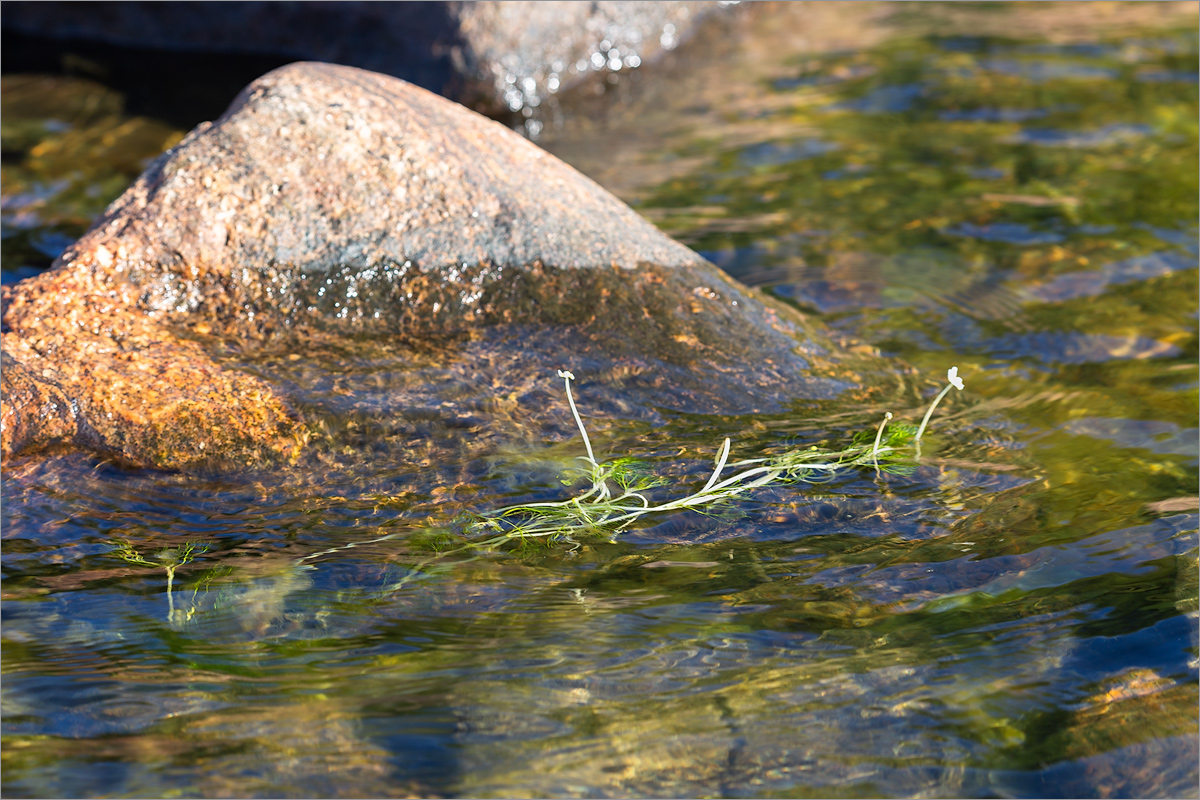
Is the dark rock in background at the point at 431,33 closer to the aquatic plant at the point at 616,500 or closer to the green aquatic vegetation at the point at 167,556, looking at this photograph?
the aquatic plant at the point at 616,500

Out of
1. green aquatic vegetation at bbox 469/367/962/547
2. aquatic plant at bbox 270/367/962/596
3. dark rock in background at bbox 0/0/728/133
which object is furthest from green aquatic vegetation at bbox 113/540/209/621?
dark rock in background at bbox 0/0/728/133

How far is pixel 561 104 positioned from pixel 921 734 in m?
5.71

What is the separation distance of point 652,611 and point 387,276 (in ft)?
5.96

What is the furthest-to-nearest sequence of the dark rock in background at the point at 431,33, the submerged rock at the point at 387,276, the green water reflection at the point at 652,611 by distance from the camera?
the dark rock in background at the point at 431,33 < the submerged rock at the point at 387,276 < the green water reflection at the point at 652,611

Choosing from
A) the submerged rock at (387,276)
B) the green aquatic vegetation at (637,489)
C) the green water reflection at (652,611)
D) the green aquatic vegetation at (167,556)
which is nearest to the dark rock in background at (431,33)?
the submerged rock at (387,276)

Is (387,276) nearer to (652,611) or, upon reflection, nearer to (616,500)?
(616,500)

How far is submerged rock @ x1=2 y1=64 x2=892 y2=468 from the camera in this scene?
150 inches

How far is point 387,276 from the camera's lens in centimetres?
407

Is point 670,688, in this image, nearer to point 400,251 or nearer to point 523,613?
point 523,613

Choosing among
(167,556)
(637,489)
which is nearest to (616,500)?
(637,489)

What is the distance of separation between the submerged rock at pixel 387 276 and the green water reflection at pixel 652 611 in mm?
197

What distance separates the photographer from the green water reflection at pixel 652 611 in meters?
2.61

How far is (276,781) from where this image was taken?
2543 millimetres

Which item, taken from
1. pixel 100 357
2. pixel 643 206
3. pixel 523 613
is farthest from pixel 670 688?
pixel 643 206
